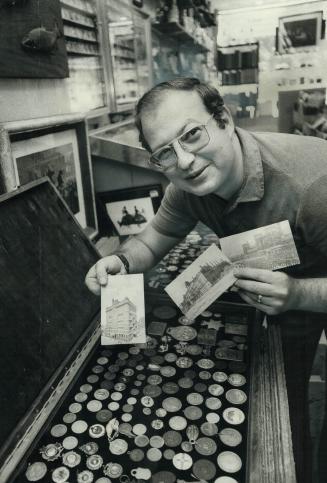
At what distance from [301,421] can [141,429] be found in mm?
826

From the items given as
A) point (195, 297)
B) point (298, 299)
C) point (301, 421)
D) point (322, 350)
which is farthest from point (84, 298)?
point (322, 350)

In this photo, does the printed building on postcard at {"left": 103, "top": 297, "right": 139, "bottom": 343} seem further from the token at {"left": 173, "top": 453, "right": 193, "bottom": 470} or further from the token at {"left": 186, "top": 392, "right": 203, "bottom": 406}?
the token at {"left": 173, "top": 453, "right": 193, "bottom": 470}

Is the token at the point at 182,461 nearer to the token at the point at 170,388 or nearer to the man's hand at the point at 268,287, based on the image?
the token at the point at 170,388

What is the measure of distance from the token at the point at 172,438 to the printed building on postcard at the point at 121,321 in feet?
0.96

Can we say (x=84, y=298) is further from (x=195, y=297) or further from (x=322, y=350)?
(x=322, y=350)

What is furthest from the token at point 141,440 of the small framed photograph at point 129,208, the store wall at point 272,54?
the store wall at point 272,54

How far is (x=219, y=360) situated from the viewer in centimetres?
97

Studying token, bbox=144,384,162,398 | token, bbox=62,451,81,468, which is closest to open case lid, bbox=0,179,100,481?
token, bbox=62,451,81,468

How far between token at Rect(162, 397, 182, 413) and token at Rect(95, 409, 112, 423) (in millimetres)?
128

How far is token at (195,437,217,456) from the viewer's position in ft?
2.36

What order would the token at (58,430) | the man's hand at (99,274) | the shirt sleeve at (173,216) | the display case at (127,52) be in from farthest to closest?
the display case at (127,52)
the shirt sleeve at (173,216)
the man's hand at (99,274)
the token at (58,430)

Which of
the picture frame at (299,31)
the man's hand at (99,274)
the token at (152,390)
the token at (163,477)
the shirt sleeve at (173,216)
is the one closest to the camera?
the token at (163,477)

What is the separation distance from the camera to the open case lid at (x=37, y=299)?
0.78 metres

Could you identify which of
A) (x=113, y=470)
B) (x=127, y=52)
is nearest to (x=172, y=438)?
(x=113, y=470)
